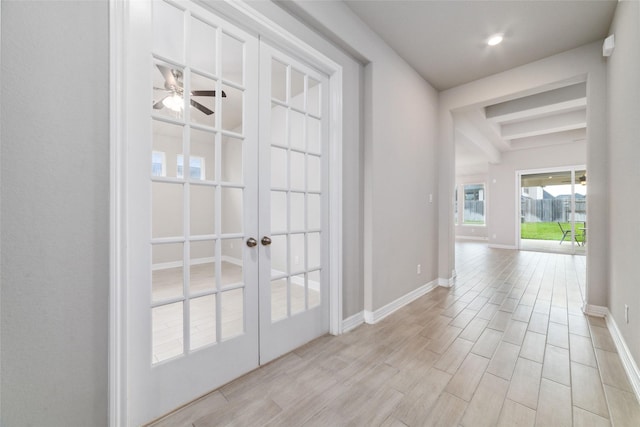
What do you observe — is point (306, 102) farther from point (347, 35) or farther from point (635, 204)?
point (635, 204)

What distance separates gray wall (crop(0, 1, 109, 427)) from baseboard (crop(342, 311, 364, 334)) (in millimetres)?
1693

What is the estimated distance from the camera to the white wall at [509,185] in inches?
258

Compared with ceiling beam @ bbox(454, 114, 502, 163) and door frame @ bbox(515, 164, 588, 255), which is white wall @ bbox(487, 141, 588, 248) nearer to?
door frame @ bbox(515, 164, 588, 255)

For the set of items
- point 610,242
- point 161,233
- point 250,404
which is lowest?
point 250,404

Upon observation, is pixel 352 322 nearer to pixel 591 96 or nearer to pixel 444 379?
pixel 444 379

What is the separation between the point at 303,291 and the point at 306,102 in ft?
5.24

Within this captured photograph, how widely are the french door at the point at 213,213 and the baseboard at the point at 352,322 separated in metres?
0.21

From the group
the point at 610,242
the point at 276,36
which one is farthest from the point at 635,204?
the point at 276,36

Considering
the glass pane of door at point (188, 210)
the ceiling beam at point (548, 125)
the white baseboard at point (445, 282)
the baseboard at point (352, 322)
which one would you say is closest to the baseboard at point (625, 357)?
the white baseboard at point (445, 282)

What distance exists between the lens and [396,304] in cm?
281

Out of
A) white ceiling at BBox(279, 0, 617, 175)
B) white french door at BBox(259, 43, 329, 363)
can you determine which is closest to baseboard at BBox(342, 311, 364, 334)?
white french door at BBox(259, 43, 329, 363)

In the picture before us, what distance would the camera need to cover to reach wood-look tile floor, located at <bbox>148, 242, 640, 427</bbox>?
1335 mm

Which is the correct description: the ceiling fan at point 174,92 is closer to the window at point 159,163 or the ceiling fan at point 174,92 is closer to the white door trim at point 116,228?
the white door trim at point 116,228

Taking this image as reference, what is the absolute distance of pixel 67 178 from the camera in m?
1.07
